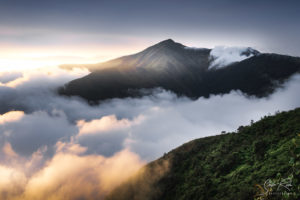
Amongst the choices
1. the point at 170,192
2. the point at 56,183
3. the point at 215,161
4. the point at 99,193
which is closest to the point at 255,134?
the point at 215,161

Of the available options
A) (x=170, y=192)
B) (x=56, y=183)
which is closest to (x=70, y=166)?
(x=56, y=183)

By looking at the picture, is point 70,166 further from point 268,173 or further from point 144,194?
point 268,173

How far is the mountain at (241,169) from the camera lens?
51.8ft

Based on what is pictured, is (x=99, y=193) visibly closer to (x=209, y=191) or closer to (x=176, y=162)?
(x=176, y=162)

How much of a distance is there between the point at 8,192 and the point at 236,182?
727 feet

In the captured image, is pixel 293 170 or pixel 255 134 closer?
pixel 293 170

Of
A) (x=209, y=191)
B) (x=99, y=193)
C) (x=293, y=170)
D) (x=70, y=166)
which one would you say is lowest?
(x=70, y=166)

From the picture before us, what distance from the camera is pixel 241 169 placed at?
2248cm

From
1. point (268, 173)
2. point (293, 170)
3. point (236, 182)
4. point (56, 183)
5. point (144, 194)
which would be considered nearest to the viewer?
point (293, 170)

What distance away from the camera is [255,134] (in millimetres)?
30734

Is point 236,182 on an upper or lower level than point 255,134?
lower

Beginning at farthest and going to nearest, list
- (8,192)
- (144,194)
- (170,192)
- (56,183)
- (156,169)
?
(8,192), (56,183), (156,169), (144,194), (170,192)

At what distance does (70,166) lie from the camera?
7510 inches

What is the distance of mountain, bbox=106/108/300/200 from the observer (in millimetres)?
15797
